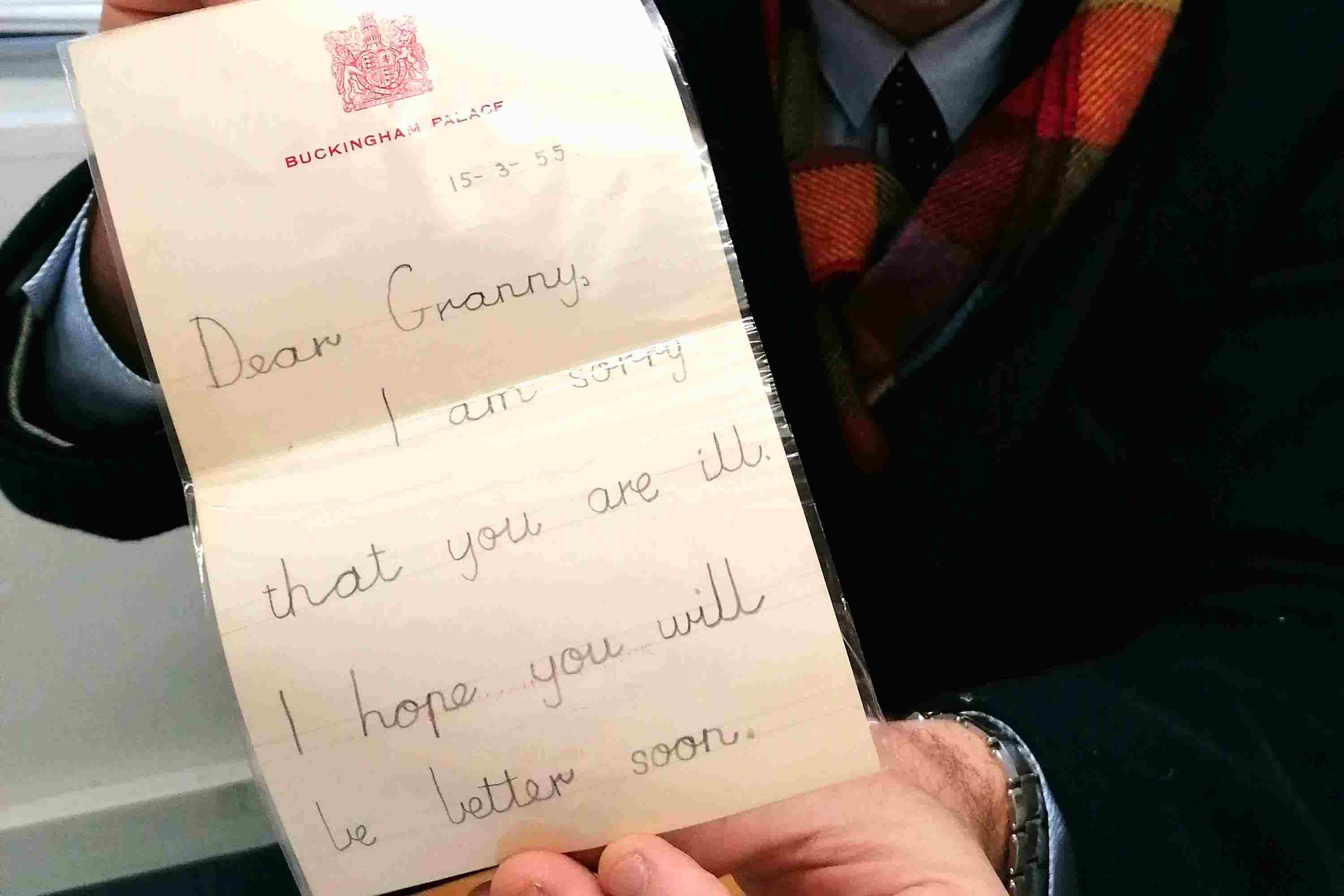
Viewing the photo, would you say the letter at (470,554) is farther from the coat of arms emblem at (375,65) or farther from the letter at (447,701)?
the coat of arms emblem at (375,65)

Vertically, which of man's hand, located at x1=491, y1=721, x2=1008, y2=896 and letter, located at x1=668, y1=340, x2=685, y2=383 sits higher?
letter, located at x1=668, y1=340, x2=685, y2=383

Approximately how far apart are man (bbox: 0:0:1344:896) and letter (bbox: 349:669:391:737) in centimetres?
8

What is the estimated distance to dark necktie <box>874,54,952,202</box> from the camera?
470 mm

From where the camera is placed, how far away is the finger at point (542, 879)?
252 millimetres

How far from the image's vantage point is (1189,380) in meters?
0.46

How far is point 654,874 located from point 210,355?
0.22 metres

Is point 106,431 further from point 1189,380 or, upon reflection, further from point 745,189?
point 1189,380

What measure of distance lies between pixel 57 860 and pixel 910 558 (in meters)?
0.87

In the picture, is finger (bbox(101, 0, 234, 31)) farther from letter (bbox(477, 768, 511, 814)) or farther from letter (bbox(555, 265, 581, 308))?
letter (bbox(477, 768, 511, 814))

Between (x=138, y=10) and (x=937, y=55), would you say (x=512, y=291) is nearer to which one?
(x=138, y=10)

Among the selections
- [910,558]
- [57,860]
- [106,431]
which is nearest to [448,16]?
[106,431]

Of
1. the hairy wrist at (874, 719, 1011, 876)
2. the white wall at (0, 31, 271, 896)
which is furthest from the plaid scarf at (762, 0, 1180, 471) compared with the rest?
the white wall at (0, 31, 271, 896)

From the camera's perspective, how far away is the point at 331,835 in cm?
25

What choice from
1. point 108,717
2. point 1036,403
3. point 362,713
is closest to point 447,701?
point 362,713
